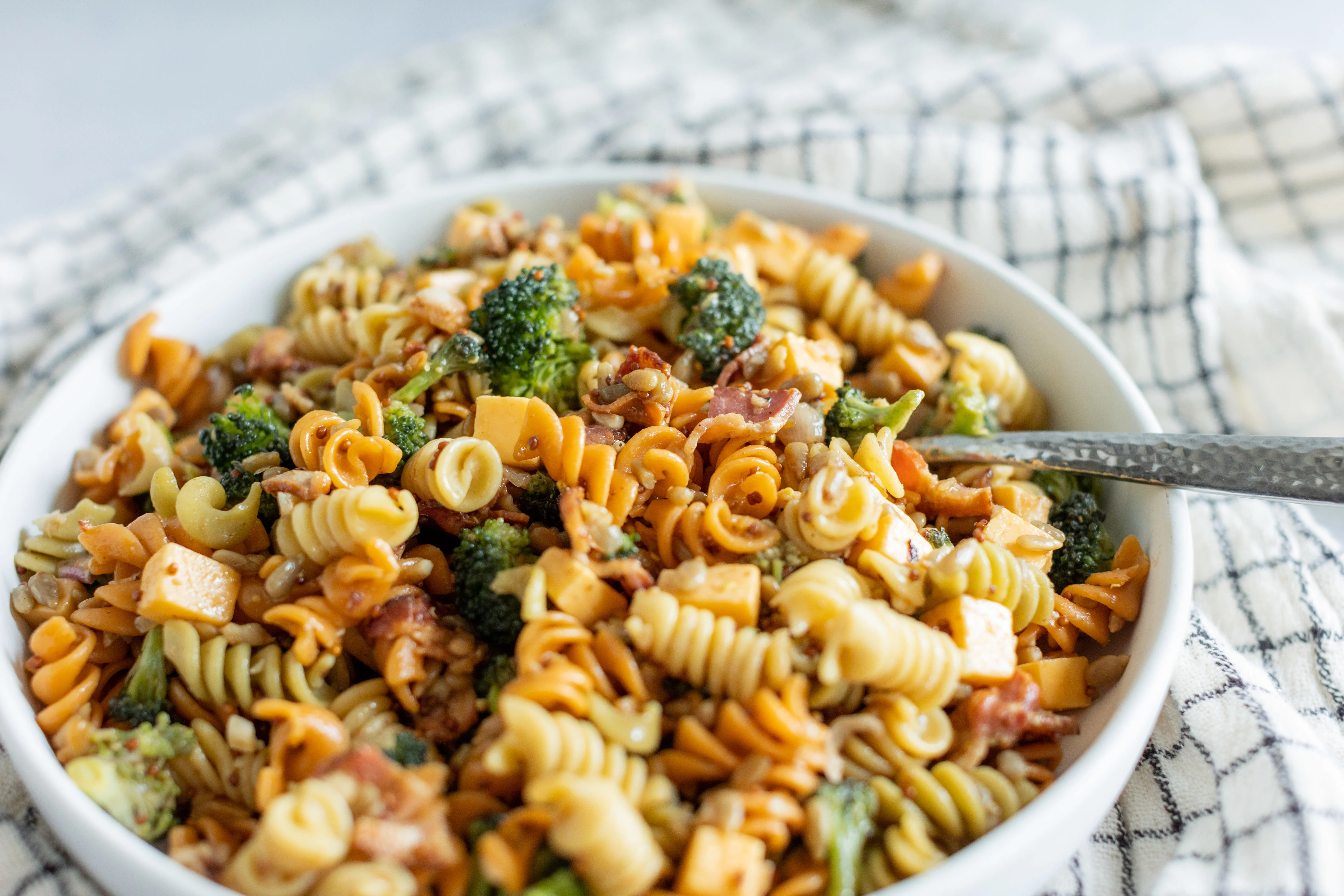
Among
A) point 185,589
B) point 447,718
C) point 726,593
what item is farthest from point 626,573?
point 185,589

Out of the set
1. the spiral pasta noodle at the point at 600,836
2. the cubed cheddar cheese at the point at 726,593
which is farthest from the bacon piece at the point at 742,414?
the spiral pasta noodle at the point at 600,836

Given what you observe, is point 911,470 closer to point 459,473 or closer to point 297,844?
point 459,473

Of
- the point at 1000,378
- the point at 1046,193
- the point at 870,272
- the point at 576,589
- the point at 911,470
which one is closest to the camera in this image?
the point at 576,589

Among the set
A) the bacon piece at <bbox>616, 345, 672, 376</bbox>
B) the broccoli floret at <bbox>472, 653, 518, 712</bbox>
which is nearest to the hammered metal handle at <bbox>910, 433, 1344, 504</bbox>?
the bacon piece at <bbox>616, 345, 672, 376</bbox>

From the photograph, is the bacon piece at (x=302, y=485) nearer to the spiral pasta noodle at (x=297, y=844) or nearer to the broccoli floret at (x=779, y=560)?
the spiral pasta noodle at (x=297, y=844)

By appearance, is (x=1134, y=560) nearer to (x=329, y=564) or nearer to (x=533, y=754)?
(x=533, y=754)

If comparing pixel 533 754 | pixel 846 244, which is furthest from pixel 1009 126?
pixel 533 754
